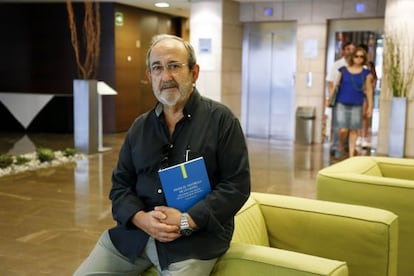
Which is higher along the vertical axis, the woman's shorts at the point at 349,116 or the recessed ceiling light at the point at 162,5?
the recessed ceiling light at the point at 162,5

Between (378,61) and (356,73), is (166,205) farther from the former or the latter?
(378,61)

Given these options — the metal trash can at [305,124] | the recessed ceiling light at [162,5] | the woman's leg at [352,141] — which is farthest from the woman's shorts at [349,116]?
the recessed ceiling light at [162,5]

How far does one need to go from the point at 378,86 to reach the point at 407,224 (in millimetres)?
6468

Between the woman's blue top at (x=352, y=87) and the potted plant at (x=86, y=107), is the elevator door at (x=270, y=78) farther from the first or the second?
the potted plant at (x=86, y=107)

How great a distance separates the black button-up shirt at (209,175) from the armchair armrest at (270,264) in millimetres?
56

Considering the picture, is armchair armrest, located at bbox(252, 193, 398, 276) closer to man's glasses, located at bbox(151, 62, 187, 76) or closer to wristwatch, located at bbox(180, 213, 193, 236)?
wristwatch, located at bbox(180, 213, 193, 236)

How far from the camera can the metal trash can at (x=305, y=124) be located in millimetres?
8969

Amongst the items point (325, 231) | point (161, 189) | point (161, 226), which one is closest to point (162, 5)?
point (325, 231)

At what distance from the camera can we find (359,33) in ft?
28.7

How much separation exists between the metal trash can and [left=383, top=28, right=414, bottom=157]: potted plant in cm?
165

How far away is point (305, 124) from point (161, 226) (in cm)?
751

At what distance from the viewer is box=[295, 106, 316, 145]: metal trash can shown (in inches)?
353

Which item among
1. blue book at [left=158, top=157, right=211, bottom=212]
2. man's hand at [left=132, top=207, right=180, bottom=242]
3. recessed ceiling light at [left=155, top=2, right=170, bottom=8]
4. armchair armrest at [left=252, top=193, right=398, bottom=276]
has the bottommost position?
armchair armrest at [left=252, top=193, right=398, bottom=276]

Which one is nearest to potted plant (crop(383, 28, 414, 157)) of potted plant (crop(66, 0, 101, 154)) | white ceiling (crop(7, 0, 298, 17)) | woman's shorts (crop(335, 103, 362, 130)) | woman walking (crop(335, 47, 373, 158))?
woman walking (crop(335, 47, 373, 158))
